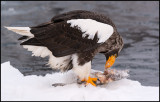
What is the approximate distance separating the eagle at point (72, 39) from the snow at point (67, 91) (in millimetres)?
347

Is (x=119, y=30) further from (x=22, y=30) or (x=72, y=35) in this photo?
(x=22, y=30)

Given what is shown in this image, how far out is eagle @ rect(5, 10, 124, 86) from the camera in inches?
219

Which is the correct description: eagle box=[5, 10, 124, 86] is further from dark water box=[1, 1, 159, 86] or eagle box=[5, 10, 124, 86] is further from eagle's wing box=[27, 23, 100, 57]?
dark water box=[1, 1, 159, 86]

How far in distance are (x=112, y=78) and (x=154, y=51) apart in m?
4.33

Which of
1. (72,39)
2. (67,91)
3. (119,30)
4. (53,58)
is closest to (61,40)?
(72,39)

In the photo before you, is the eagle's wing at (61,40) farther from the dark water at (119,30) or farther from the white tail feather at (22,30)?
the dark water at (119,30)

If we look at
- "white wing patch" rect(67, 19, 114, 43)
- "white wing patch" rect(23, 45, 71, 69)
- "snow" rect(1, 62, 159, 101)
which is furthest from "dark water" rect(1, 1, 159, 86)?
"white wing patch" rect(67, 19, 114, 43)

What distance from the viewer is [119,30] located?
1195 cm

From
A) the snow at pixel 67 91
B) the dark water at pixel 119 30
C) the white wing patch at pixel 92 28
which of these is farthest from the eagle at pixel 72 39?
the dark water at pixel 119 30

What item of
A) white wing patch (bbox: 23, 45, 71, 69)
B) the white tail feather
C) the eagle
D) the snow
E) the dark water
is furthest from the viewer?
the dark water

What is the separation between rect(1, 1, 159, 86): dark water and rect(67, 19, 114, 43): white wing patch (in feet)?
7.40

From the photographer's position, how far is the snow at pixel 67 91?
517 centimetres

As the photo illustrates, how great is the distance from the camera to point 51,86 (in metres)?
5.71

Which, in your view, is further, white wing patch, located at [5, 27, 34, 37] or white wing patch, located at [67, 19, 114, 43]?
white wing patch, located at [67, 19, 114, 43]
